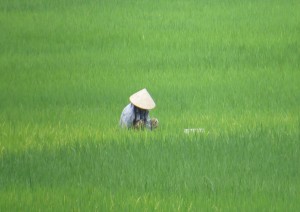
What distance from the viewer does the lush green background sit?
23.4 ft

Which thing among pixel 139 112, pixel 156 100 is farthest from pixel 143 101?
pixel 156 100

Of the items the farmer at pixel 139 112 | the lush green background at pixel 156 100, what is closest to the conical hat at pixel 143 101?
the farmer at pixel 139 112

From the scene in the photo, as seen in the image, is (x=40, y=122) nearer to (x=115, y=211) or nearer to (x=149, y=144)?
(x=149, y=144)

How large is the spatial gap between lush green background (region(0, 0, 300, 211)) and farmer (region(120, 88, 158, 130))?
0.20 metres

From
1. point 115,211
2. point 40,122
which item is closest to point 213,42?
point 40,122

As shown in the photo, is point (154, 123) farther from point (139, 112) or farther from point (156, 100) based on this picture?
point (156, 100)

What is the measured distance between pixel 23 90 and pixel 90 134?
3.90m

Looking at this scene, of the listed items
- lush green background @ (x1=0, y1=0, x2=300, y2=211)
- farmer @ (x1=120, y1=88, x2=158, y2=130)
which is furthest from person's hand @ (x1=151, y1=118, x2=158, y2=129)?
lush green background @ (x1=0, y1=0, x2=300, y2=211)

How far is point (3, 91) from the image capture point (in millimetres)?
13375

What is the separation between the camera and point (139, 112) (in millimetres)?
9719

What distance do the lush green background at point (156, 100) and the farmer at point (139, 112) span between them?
0.20 m

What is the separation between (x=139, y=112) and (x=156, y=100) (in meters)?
2.87

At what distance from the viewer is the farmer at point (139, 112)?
31.5 ft

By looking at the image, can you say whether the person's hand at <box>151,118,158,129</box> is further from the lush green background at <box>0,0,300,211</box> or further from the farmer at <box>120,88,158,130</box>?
the lush green background at <box>0,0,300,211</box>
